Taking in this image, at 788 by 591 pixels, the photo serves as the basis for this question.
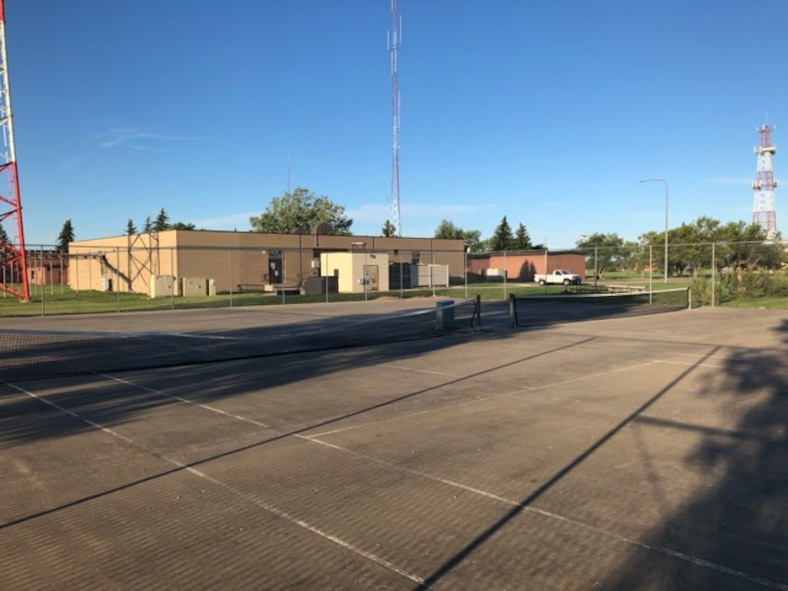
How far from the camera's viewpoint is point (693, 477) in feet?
18.7

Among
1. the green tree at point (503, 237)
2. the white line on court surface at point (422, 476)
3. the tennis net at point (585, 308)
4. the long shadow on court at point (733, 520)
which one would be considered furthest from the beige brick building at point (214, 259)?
the green tree at point (503, 237)

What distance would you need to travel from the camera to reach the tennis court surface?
13.1 feet

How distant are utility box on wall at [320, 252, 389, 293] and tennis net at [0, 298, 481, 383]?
27.8m

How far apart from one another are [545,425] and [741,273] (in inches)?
1113

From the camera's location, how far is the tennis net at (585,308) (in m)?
23.6

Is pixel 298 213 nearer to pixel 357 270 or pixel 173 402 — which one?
pixel 357 270

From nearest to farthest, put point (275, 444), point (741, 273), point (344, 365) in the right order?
point (275, 444) < point (344, 365) < point (741, 273)

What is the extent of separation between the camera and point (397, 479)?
567cm

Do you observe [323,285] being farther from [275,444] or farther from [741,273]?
[275,444]

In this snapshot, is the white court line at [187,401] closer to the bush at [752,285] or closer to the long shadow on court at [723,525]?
the long shadow on court at [723,525]

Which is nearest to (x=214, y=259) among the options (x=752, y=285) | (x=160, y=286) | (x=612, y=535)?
(x=160, y=286)

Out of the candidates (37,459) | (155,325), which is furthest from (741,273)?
(37,459)

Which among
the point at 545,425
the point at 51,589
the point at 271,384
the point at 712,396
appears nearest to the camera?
the point at 51,589

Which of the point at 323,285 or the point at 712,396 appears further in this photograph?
the point at 323,285
